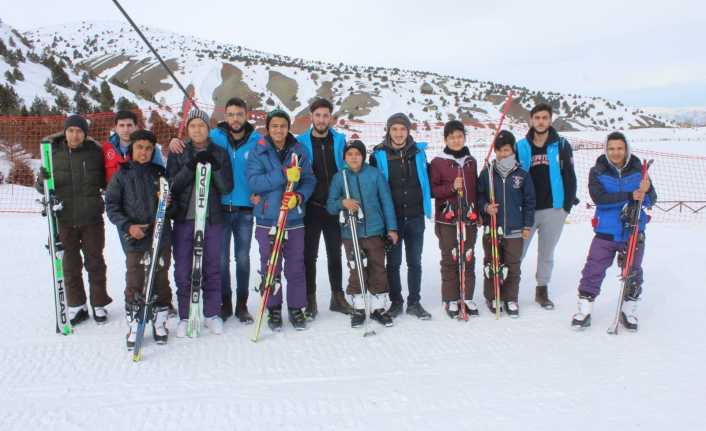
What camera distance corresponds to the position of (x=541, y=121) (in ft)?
14.6

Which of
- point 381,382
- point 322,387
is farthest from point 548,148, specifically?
point 322,387

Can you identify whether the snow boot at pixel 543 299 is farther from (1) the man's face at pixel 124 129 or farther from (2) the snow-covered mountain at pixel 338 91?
(2) the snow-covered mountain at pixel 338 91

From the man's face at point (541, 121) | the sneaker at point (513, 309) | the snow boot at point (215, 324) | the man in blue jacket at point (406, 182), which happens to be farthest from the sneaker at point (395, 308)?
the man's face at point (541, 121)

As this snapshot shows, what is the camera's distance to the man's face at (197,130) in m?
3.84

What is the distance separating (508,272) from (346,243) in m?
1.60

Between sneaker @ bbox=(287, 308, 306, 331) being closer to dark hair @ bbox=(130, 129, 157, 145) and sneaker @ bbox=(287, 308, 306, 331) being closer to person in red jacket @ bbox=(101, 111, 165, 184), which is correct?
person in red jacket @ bbox=(101, 111, 165, 184)

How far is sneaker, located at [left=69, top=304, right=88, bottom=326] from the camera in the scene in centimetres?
418

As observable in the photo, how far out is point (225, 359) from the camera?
3.48 meters

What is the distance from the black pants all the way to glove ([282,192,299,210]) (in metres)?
0.55

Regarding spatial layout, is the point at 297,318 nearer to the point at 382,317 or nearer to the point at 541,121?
the point at 382,317

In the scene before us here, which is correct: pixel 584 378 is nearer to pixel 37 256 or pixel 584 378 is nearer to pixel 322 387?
pixel 322 387

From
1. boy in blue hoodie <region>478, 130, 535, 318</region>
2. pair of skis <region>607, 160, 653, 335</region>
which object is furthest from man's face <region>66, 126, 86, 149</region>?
pair of skis <region>607, 160, 653, 335</region>

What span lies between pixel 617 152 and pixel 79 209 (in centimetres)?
470

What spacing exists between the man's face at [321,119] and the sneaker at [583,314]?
2786 millimetres
